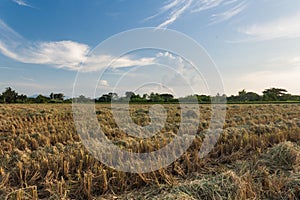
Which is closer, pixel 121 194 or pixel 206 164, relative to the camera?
pixel 121 194

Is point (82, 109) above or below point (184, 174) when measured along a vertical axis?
above

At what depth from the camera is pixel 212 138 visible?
5.41 meters

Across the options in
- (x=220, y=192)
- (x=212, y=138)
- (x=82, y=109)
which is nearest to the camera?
(x=220, y=192)

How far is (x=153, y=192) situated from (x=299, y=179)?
1.94m

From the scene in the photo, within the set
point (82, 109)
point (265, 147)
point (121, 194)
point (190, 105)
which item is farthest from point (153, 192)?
point (190, 105)

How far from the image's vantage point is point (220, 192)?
2693 mm

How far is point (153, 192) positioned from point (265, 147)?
310 cm

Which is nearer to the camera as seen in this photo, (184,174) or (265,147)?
(184,174)

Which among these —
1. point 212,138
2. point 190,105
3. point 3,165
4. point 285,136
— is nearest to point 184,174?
point 212,138

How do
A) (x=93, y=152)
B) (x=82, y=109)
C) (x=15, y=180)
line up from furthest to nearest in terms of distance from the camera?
(x=82, y=109), (x=93, y=152), (x=15, y=180)

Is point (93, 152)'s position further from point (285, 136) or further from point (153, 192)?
point (285, 136)

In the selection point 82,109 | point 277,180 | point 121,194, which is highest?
point 82,109

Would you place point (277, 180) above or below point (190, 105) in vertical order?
below

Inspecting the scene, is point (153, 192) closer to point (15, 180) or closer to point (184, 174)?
point (184, 174)
